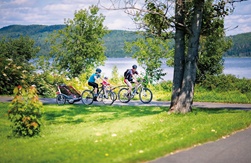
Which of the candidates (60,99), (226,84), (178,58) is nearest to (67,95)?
(60,99)

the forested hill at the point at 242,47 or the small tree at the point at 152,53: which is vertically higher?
the forested hill at the point at 242,47

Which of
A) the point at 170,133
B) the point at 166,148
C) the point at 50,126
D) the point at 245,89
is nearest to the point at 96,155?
the point at 166,148

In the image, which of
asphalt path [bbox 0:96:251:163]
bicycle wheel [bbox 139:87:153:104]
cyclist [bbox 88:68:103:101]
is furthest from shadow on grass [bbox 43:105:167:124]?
asphalt path [bbox 0:96:251:163]

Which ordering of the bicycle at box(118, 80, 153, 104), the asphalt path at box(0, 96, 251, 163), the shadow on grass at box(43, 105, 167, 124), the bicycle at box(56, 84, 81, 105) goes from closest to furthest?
the asphalt path at box(0, 96, 251, 163), the shadow on grass at box(43, 105, 167, 124), the bicycle at box(56, 84, 81, 105), the bicycle at box(118, 80, 153, 104)

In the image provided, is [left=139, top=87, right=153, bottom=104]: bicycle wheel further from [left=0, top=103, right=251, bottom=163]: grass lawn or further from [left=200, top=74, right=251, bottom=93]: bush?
[left=200, top=74, right=251, bottom=93]: bush

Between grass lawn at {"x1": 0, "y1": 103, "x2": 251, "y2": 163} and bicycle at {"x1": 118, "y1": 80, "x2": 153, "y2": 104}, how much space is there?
5839 mm

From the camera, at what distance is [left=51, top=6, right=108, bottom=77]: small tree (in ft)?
104

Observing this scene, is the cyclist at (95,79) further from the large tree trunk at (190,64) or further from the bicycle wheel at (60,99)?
the large tree trunk at (190,64)

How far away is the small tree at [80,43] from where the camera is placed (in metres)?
31.6

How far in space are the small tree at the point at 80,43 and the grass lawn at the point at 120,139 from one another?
19.8 metres

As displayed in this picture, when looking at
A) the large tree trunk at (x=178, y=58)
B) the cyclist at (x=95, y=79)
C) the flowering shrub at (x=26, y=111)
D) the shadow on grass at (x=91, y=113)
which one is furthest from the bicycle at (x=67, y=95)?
the flowering shrub at (x=26, y=111)

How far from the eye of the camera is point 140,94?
17875mm

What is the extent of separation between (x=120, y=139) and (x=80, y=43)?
25.0m

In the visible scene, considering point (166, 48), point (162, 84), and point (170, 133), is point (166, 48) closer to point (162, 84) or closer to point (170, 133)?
point (162, 84)
